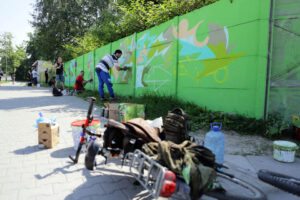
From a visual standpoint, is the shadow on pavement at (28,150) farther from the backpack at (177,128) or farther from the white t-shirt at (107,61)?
the white t-shirt at (107,61)

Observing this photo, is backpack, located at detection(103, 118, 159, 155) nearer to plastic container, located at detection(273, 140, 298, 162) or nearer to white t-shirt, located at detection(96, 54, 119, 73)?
plastic container, located at detection(273, 140, 298, 162)

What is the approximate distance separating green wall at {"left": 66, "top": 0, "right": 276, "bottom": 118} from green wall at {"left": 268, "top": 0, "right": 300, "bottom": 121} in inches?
10.8

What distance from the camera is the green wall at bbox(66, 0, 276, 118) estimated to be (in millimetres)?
4645

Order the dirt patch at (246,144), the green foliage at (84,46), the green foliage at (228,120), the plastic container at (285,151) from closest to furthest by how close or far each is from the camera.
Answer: the plastic container at (285,151) → the dirt patch at (246,144) → the green foliage at (228,120) → the green foliage at (84,46)

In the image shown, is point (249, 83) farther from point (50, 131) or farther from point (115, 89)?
point (115, 89)

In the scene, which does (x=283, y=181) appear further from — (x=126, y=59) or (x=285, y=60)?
(x=126, y=59)

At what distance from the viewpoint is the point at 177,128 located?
268 centimetres

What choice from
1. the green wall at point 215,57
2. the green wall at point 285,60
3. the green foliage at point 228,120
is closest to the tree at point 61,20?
the green wall at point 215,57

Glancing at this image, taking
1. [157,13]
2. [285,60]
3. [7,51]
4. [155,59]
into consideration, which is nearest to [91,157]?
[285,60]

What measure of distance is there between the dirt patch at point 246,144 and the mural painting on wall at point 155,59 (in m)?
3.36

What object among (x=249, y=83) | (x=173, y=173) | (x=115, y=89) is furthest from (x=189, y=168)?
(x=115, y=89)

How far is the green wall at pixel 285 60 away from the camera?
15.0 feet

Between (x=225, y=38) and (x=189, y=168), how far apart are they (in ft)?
14.7

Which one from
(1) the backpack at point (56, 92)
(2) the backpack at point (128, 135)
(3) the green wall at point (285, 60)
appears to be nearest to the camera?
(2) the backpack at point (128, 135)
